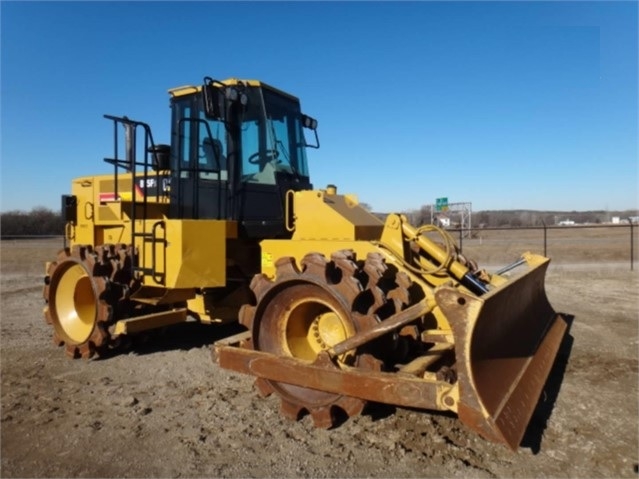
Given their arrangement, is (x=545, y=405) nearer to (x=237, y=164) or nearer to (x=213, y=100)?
(x=237, y=164)

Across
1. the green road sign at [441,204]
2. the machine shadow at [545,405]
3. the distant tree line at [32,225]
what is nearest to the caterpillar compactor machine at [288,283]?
the machine shadow at [545,405]

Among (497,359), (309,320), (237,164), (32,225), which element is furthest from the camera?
(32,225)

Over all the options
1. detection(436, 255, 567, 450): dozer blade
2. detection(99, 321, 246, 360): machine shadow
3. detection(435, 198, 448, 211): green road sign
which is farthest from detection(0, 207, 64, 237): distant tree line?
detection(436, 255, 567, 450): dozer blade

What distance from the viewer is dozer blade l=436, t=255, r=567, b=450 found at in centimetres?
303

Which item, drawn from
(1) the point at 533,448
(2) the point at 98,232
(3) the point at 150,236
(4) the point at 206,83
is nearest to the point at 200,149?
(4) the point at 206,83

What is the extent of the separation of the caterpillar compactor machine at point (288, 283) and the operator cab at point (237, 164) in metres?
0.02

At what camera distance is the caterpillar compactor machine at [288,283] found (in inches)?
138

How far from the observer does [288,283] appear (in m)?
4.32

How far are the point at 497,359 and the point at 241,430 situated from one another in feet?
6.94

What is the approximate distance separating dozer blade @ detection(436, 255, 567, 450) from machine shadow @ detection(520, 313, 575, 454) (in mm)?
275

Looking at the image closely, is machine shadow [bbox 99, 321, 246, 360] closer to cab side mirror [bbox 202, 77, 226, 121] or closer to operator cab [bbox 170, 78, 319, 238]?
operator cab [bbox 170, 78, 319, 238]

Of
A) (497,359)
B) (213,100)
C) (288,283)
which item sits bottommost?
→ (497,359)

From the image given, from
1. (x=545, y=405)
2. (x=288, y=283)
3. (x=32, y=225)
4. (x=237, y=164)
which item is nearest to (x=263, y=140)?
(x=237, y=164)

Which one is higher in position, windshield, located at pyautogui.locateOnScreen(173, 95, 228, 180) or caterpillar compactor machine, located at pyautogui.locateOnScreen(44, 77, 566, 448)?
windshield, located at pyautogui.locateOnScreen(173, 95, 228, 180)
